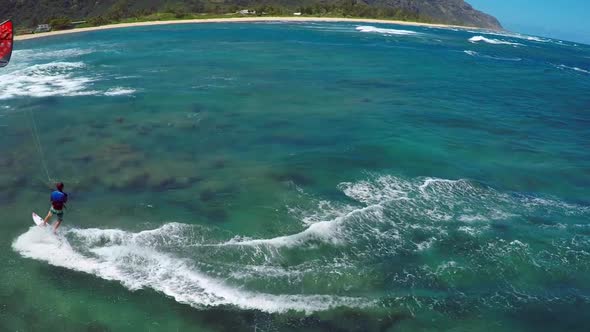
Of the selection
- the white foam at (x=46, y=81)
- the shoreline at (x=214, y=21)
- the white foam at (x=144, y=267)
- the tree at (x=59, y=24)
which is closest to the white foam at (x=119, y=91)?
the white foam at (x=46, y=81)

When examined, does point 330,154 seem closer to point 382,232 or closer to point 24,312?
point 382,232

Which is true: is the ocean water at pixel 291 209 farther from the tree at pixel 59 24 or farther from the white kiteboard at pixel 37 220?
the tree at pixel 59 24

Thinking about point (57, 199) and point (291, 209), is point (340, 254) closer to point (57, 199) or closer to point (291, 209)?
point (291, 209)

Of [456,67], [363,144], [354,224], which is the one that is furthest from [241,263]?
[456,67]

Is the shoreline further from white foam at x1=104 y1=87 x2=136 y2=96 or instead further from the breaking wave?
the breaking wave

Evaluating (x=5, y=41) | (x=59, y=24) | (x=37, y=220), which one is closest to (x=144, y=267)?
(x=37, y=220)

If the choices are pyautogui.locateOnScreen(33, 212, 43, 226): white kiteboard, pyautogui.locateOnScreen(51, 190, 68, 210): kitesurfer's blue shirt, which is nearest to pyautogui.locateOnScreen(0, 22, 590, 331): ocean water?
pyautogui.locateOnScreen(33, 212, 43, 226): white kiteboard
